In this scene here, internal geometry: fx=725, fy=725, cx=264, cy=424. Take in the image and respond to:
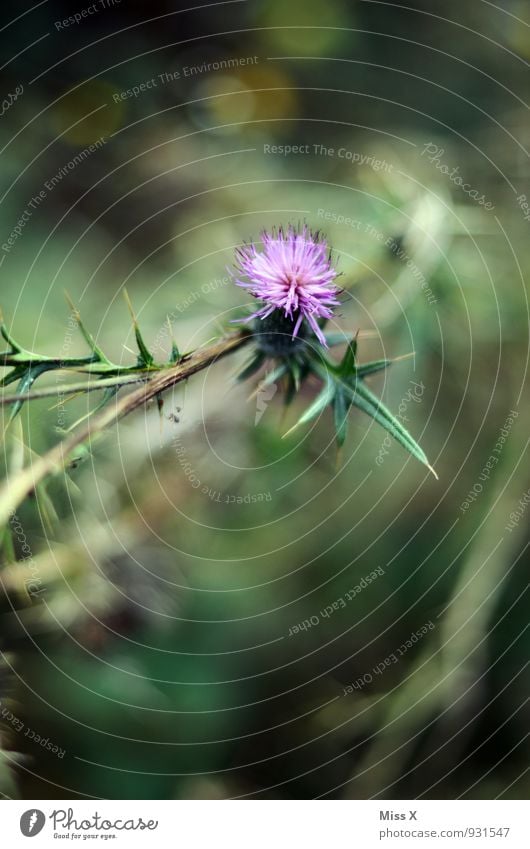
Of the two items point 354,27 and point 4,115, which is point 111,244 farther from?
point 354,27

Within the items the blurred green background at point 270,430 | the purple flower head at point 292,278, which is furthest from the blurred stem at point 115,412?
the blurred green background at point 270,430

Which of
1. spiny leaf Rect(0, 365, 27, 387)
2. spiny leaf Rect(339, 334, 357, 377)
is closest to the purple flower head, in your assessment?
spiny leaf Rect(339, 334, 357, 377)

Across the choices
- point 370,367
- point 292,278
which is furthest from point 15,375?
point 370,367

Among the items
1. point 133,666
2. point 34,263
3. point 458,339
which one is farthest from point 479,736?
point 34,263

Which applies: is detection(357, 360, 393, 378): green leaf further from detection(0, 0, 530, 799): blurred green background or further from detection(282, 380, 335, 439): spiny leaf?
detection(0, 0, 530, 799): blurred green background

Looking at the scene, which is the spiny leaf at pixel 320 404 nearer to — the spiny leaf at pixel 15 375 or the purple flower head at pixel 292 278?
the purple flower head at pixel 292 278
